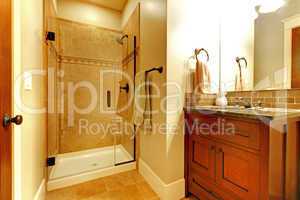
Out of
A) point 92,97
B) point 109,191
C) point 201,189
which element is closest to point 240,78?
point 201,189

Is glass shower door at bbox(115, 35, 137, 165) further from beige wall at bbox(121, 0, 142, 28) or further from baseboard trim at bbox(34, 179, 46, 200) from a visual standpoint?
baseboard trim at bbox(34, 179, 46, 200)

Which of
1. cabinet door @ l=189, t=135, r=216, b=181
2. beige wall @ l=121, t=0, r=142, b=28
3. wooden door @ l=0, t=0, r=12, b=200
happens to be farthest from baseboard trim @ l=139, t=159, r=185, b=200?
beige wall @ l=121, t=0, r=142, b=28

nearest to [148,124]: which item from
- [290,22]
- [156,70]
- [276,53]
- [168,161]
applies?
[168,161]

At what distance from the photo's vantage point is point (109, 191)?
65.5 inches

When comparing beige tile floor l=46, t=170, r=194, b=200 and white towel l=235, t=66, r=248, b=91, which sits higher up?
white towel l=235, t=66, r=248, b=91

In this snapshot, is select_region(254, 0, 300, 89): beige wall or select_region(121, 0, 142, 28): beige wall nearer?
select_region(254, 0, 300, 89): beige wall

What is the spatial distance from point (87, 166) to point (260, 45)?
2.61 metres

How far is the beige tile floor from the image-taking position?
61.8 inches

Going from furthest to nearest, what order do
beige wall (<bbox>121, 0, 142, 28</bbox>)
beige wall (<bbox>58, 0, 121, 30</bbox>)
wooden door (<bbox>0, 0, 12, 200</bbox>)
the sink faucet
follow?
1. beige wall (<bbox>58, 0, 121, 30</bbox>)
2. beige wall (<bbox>121, 0, 142, 28</bbox>)
3. the sink faucet
4. wooden door (<bbox>0, 0, 12, 200</bbox>)

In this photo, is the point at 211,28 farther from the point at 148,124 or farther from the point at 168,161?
the point at 168,161

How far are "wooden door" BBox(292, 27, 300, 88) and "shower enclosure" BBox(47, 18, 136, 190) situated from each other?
1.75 meters

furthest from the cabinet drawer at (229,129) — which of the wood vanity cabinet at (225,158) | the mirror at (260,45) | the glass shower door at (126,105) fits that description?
the glass shower door at (126,105)

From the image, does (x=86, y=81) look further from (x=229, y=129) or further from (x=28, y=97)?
(x=229, y=129)

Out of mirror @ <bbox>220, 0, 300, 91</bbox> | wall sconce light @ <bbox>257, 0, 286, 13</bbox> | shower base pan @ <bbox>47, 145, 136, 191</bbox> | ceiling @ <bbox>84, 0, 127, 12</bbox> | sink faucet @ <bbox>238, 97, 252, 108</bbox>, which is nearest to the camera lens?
mirror @ <bbox>220, 0, 300, 91</bbox>
